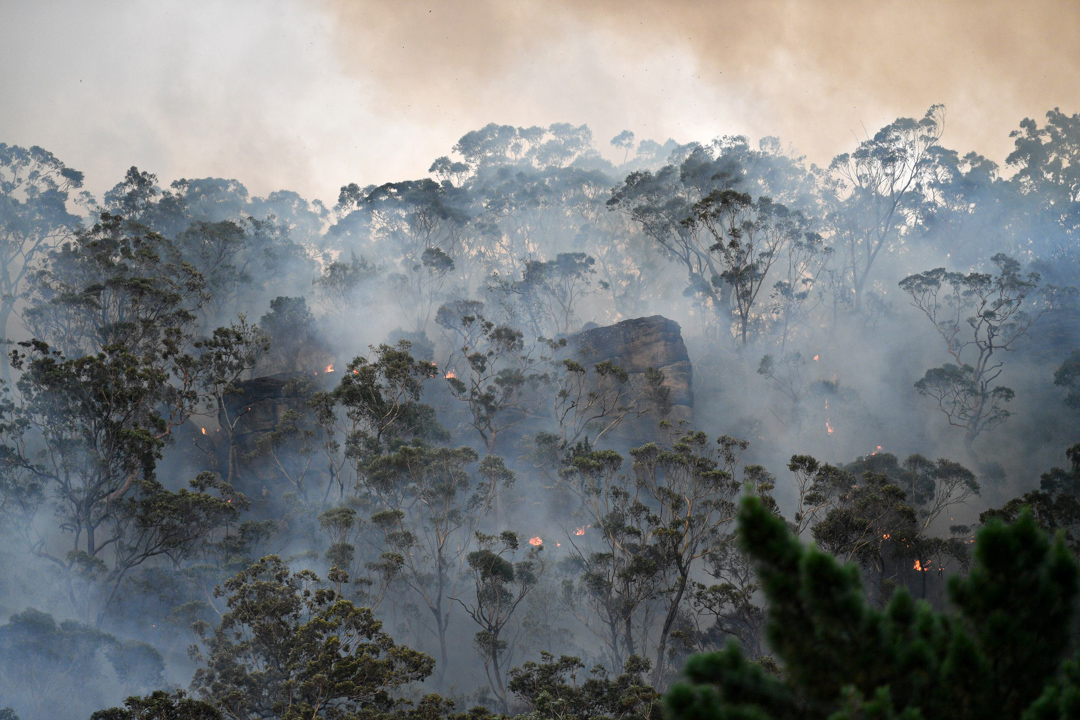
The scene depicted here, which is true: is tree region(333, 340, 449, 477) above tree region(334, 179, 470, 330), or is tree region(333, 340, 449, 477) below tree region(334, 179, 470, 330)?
below

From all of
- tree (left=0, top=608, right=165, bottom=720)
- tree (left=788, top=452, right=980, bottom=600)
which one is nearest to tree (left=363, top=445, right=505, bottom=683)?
tree (left=0, top=608, right=165, bottom=720)

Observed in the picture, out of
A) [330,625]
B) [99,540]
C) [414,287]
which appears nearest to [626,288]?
[414,287]

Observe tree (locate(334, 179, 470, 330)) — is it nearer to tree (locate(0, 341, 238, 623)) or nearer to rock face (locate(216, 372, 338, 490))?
rock face (locate(216, 372, 338, 490))

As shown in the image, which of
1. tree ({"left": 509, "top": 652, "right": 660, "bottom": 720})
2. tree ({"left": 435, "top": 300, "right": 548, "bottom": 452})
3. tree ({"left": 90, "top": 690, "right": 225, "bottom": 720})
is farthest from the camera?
tree ({"left": 435, "top": 300, "right": 548, "bottom": 452})

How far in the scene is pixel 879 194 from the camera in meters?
57.3

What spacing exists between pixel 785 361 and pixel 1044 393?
16059 millimetres

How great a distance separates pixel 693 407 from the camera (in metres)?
43.2

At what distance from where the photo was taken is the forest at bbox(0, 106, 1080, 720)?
5.28 metres

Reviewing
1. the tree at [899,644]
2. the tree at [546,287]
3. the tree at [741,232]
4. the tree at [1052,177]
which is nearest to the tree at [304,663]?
the tree at [899,644]

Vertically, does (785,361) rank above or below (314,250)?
below

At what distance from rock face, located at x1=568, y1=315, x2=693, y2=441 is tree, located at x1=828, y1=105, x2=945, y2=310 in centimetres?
2098

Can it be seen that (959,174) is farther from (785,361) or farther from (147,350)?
(147,350)

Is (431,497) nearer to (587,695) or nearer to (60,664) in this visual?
(587,695)

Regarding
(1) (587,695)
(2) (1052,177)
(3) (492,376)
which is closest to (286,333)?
(3) (492,376)
